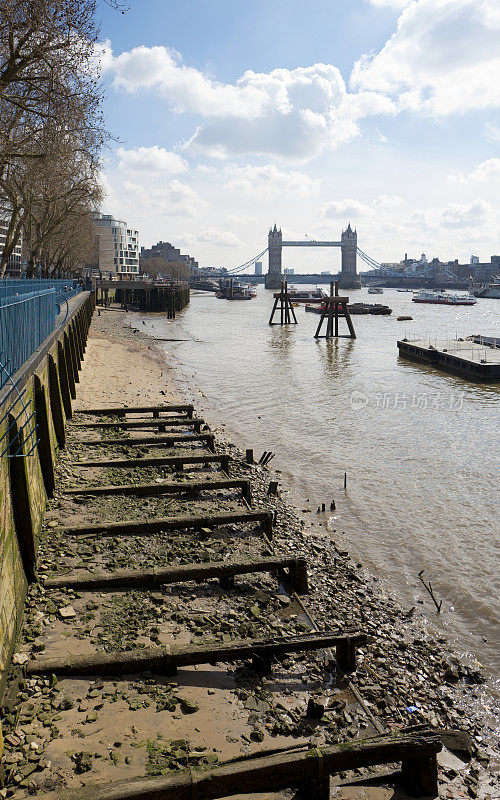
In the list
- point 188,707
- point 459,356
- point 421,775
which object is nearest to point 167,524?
point 188,707

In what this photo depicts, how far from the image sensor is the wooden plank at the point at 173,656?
642cm

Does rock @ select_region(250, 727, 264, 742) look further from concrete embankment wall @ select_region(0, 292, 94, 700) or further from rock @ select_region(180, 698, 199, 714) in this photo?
concrete embankment wall @ select_region(0, 292, 94, 700)

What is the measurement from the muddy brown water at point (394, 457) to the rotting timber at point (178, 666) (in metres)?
2.57

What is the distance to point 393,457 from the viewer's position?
1920 centimetres

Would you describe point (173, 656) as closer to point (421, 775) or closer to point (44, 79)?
point (421, 775)

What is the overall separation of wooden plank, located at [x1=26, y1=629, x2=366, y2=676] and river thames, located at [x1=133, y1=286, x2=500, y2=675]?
3.27 m

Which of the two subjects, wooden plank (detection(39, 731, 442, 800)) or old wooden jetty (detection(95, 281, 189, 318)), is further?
old wooden jetty (detection(95, 281, 189, 318))

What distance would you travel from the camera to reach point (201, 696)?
6492 mm

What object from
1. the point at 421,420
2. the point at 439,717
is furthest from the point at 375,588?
the point at 421,420

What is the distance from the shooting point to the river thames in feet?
36.7

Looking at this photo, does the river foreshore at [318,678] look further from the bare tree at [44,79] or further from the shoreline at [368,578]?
the bare tree at [44,79]

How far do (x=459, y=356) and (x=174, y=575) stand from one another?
34.6 m

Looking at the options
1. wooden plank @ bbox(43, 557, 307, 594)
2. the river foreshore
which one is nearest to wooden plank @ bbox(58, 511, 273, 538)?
the river foreshore

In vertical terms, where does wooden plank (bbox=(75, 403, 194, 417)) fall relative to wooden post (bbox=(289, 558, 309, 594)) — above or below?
above
